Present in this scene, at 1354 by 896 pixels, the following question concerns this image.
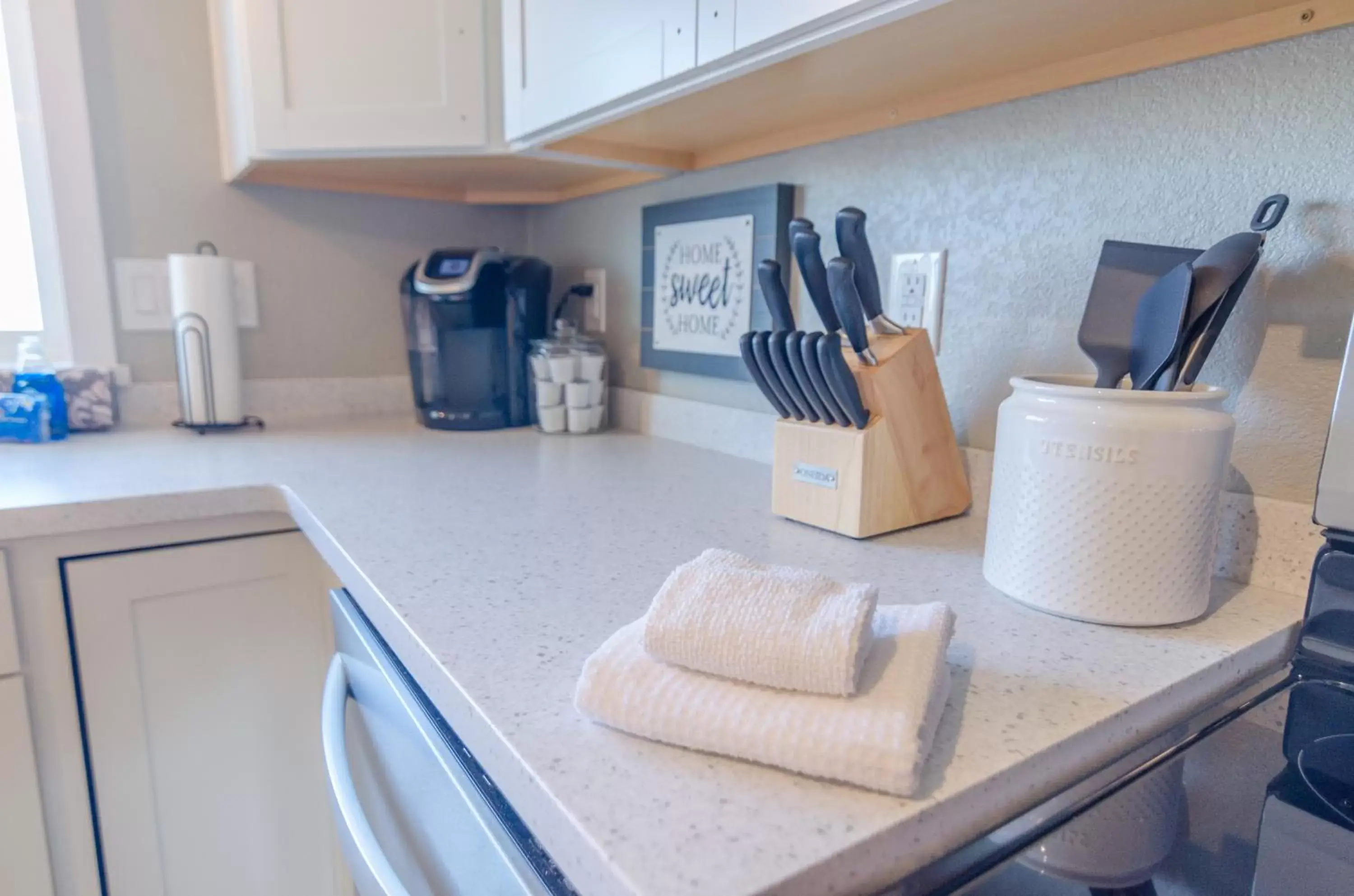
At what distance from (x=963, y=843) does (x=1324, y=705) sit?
36cm

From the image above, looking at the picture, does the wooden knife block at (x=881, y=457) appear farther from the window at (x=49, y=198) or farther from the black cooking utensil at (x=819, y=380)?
the window at (x=49, y=198)

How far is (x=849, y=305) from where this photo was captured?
705mm

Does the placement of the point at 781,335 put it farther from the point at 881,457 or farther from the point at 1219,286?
the point at 1219,286

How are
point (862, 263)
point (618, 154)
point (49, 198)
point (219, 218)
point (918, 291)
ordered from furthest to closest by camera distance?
point (219, 218) < point (49, 198) < point (618, 154) < point (918, 291) < point (862, 263)

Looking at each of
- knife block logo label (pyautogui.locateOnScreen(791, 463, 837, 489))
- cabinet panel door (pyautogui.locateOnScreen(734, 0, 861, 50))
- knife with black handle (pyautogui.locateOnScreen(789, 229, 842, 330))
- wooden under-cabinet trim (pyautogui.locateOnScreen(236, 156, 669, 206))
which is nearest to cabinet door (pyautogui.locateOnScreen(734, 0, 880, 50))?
cabinet panel door (pyautogui.locateOnScreen(734, 0, 861, 50))

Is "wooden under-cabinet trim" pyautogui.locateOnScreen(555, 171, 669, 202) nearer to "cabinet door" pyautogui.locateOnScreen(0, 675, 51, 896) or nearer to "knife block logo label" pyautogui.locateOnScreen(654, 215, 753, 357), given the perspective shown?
"knife block logo label" pyautogui.locateOnScreen(654, 215, 753, 357)

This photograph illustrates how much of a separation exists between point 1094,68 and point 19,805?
4.68ft

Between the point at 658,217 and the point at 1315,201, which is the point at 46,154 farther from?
the point at 1315,201

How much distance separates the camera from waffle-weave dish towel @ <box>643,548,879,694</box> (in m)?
0.38

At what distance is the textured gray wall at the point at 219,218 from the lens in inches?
53.0

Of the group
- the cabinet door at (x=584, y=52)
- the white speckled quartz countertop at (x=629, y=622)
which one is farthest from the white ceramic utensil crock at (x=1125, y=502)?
the cabinet door at (x=584, y=52)

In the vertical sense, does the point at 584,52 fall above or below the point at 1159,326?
above

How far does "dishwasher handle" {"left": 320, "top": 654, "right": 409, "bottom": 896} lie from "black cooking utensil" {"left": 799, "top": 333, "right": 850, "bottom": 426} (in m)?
0.55

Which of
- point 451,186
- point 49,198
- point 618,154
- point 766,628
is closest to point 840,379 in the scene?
point 766,628
